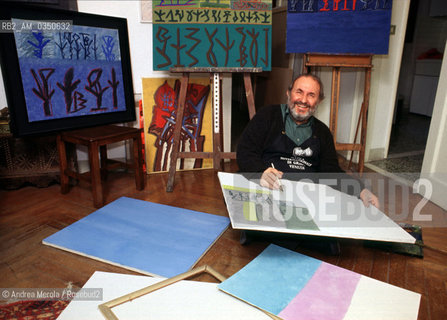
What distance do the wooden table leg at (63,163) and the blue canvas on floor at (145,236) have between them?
1.36ft

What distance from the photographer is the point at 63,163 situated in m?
2.20

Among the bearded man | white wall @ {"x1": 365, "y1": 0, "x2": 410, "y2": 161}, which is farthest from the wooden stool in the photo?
white wall @ {"x1": 365, "y1": 0, "x2": 410, "y2": 161}

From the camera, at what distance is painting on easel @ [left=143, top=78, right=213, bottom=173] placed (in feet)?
8.43

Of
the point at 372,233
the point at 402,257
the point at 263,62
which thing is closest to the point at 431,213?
the point at 402,257

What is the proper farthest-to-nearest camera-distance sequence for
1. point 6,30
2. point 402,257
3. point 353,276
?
point 6,30 → point 402,257 → point 353,276

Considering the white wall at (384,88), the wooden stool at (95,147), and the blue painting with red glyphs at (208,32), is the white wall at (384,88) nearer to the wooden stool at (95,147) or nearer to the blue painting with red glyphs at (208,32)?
the blue painting with red glyphs at (208,32)

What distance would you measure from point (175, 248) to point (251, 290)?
1.68 ft

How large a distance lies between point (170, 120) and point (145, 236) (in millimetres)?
1174

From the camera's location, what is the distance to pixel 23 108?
6.06ft

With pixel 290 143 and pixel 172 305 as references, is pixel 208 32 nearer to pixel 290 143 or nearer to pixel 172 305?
pixel 290 143

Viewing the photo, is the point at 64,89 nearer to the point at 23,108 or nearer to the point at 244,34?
the point at 23,108

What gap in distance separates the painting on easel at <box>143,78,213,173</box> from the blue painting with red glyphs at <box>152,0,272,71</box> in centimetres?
35

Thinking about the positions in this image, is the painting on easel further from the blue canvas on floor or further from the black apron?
the black apron

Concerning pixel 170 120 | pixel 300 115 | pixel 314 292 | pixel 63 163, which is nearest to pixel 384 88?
pixel 300 115
